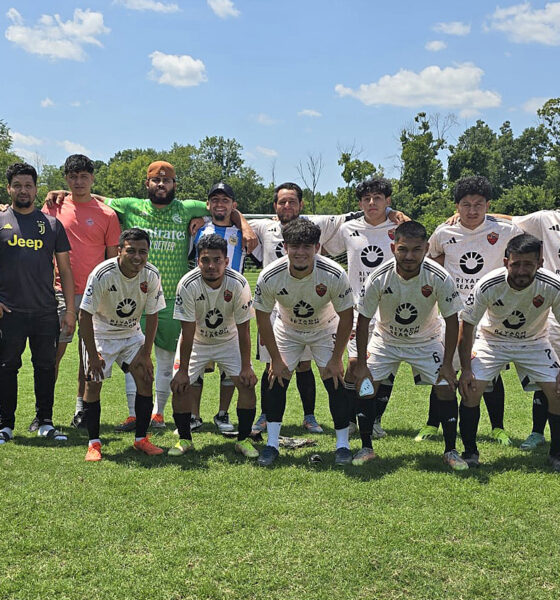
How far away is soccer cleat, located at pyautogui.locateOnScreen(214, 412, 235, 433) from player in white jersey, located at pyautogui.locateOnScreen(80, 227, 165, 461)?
1.03 metres

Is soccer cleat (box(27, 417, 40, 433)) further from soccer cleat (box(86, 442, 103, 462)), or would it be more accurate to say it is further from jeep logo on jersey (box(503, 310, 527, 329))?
jeep logo on jersey (box(503, 310, 527, 329))

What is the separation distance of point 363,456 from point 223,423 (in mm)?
1929

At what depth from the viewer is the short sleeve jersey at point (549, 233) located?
5809mm

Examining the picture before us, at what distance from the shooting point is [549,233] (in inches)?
230

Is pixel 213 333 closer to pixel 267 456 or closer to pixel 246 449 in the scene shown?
pixel 246 449

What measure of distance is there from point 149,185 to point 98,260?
1018 mm

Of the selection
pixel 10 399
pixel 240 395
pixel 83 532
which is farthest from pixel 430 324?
pixel 10 399

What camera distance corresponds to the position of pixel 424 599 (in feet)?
9.75

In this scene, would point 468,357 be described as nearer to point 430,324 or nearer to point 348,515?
point 430,324

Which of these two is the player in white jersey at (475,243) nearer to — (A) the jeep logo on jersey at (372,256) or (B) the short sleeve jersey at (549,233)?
(B) the short sleeve jersey at (549,233)

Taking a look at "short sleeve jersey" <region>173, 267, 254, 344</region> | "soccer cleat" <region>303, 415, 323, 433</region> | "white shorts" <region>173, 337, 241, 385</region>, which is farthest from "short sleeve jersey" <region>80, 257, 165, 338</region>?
"soccer cleat" <region>303, 415, 323, 433</region>

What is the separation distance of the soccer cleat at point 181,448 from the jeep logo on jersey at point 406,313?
2.29 meters

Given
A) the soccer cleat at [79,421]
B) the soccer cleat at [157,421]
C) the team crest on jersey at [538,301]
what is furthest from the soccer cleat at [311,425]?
the team crest on jersey at [538,301]

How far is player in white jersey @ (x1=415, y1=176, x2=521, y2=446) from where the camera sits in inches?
227
